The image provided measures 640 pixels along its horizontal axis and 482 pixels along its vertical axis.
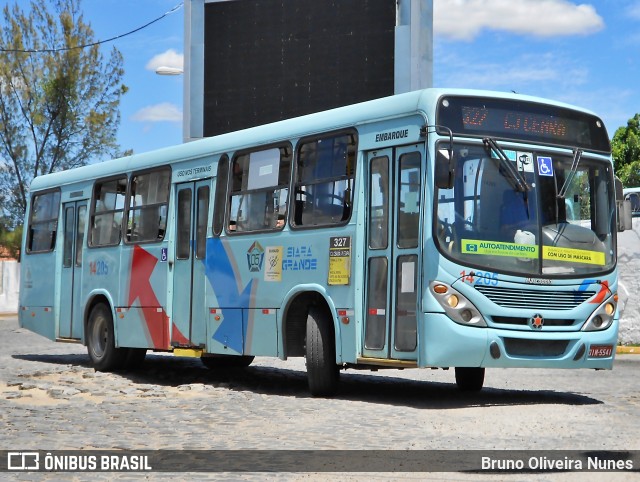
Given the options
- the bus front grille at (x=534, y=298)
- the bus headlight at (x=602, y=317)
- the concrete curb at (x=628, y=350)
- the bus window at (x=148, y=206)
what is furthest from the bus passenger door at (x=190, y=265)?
the concrete curb at (x=628, y=350)

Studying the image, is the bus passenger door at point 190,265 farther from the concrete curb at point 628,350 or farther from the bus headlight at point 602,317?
the concrete curb at point 628,350

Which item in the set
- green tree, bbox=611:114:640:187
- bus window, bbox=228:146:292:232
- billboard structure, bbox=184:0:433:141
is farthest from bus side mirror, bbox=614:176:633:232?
green tree, bbox=611:114:640:187

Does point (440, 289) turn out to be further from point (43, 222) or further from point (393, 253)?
point (43, 222)

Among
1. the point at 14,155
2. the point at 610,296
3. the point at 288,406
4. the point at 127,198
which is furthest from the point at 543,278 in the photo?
the point at 14,155

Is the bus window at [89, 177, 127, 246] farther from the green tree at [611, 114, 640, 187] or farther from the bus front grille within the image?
the green tree at [611, 114, 640, 187]

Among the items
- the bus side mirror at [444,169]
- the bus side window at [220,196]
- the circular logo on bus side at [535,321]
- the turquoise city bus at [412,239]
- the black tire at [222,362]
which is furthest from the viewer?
the black tire at [222,362]

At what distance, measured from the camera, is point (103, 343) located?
17.9 m

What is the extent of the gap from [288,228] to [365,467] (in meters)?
6.00

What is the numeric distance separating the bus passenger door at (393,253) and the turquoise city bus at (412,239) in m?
0.02

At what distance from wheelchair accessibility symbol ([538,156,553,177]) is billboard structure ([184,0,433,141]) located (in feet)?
51.0

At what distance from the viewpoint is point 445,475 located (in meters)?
7.72

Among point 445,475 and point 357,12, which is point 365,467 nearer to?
point 445,475

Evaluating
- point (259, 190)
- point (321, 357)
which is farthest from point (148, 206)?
point (321, 357)

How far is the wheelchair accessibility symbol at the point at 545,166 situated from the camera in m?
12.2
